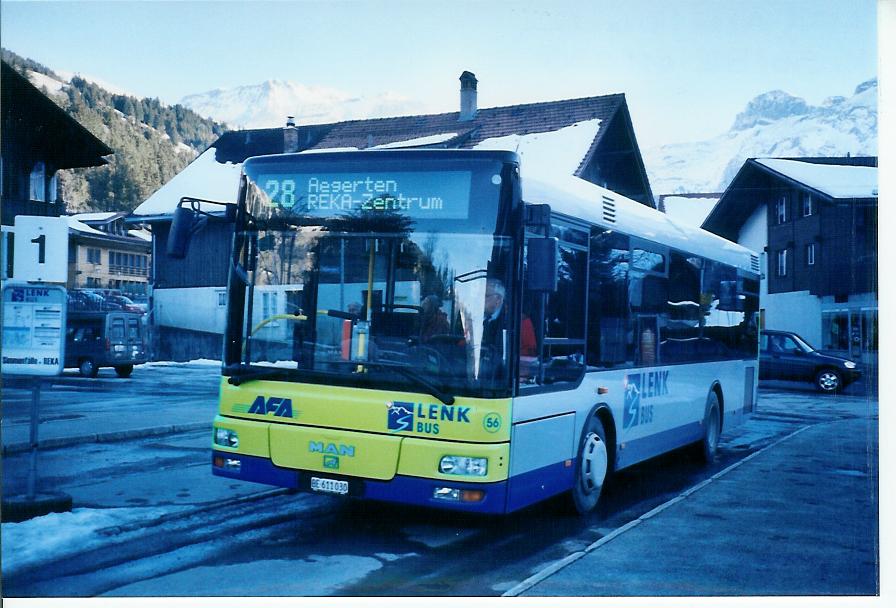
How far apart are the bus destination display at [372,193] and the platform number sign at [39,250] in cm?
178

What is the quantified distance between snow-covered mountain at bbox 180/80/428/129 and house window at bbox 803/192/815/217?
398 cm

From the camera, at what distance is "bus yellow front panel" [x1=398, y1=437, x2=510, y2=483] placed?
20.8ft

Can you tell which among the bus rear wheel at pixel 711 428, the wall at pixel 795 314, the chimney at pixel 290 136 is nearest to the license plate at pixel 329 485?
the chimney at pixel 290 136

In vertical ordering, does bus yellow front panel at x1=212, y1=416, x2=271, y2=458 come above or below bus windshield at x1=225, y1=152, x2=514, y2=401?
below

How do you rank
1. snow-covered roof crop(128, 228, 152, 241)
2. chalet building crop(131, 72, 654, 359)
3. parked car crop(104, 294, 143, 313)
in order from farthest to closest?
parked car crop(104, 294, 143, 313), snow-covered roof crop(128, 228, 152, 241), chalet building crop(131, 72, 654, 359)

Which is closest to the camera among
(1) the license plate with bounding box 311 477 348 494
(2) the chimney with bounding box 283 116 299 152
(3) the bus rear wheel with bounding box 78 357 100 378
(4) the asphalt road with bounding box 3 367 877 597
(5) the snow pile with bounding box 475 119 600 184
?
(4) the asphalt road with bounding box 3 367 877 597

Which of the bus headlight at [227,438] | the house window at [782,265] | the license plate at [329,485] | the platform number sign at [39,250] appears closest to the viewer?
the license plate at [329,485]

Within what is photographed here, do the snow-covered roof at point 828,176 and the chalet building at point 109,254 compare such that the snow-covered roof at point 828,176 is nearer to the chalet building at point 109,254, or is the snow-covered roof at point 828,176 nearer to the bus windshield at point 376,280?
the bus windshield at point 376,280

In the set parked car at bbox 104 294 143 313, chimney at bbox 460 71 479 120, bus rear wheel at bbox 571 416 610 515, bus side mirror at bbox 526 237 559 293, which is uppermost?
chimney at bbox 460 71 479 120

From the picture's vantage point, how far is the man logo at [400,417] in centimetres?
645

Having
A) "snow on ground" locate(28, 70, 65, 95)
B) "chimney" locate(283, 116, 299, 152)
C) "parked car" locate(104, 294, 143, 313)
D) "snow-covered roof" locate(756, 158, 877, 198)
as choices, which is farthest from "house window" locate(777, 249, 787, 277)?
"snow on ground" locate(28, 70, 65, 95)

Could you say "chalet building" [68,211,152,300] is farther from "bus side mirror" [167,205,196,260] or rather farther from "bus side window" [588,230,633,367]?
"bus side window" [588,230,633,367]

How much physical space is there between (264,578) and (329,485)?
799mm
